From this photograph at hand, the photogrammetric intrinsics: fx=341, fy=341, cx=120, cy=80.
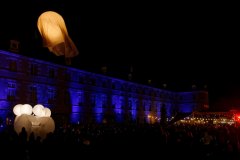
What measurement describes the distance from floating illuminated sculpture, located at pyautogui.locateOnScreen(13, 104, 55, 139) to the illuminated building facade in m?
16.6

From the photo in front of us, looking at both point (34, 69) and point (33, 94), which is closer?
point (33, 94)

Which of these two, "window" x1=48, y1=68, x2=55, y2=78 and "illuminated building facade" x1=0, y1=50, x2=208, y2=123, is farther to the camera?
"window" x1=48, y1=68, x2=55, y2=78

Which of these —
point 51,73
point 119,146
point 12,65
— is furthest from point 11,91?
point 119,146

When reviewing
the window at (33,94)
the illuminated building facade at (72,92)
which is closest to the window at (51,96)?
the illuminated building facade at (72,92)

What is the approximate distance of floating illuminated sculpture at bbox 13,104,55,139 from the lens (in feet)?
43.3

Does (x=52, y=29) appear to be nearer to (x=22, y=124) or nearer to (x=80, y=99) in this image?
(x=22, y=124)

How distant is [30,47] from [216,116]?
19678 millimetres

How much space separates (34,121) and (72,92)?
26.6 m

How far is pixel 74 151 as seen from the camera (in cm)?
1032

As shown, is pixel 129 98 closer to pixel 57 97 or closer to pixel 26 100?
pixel 57 97

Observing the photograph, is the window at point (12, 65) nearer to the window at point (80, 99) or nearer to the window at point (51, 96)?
the window at point (51, 96)

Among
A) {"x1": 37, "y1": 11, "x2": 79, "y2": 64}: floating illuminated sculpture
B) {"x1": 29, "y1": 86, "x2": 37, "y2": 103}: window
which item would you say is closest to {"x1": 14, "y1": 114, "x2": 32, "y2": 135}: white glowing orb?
{"x1": 37, "y1": 11, "x2": 79, "y2": 64}: floating illuminated sculpture

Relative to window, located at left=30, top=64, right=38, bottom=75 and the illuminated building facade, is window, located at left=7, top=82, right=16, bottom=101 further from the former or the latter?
window, located at left=30, top=64, right=38, bottom=75

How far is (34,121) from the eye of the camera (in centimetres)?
1366
